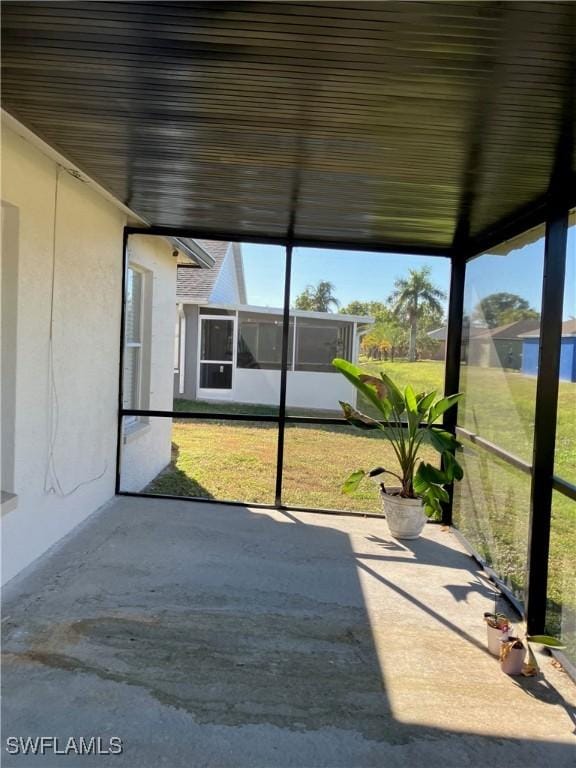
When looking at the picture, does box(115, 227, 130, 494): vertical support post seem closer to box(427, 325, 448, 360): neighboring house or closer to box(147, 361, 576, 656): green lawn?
box(147, 361, 576, 656): green lawn

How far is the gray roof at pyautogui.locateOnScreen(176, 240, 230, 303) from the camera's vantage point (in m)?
8.10

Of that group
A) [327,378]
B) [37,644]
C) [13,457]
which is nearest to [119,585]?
[37,644]

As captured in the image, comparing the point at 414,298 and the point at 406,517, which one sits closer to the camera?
the point at 406,517

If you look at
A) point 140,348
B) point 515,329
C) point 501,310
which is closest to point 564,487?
point 515,329

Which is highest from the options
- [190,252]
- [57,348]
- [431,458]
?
[190,252]

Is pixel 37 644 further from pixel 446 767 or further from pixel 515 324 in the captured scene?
pixel 515 324

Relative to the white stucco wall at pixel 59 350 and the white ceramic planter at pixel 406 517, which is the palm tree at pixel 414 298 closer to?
the white ceramic planter at pixel 406 517

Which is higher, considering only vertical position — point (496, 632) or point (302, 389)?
point (302, 389)

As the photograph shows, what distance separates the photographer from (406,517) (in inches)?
175

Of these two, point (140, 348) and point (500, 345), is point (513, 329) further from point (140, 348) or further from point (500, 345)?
point (140, 348)

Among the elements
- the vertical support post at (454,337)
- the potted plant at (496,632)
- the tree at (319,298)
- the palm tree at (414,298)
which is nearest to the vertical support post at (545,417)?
the potted plant at (496,632)

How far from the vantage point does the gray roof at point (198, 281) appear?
8.10 metres

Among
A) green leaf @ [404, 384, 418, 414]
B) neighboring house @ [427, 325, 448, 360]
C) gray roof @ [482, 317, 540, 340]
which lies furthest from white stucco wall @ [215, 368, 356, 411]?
gray roof @ [482, 317, 540, 340]
